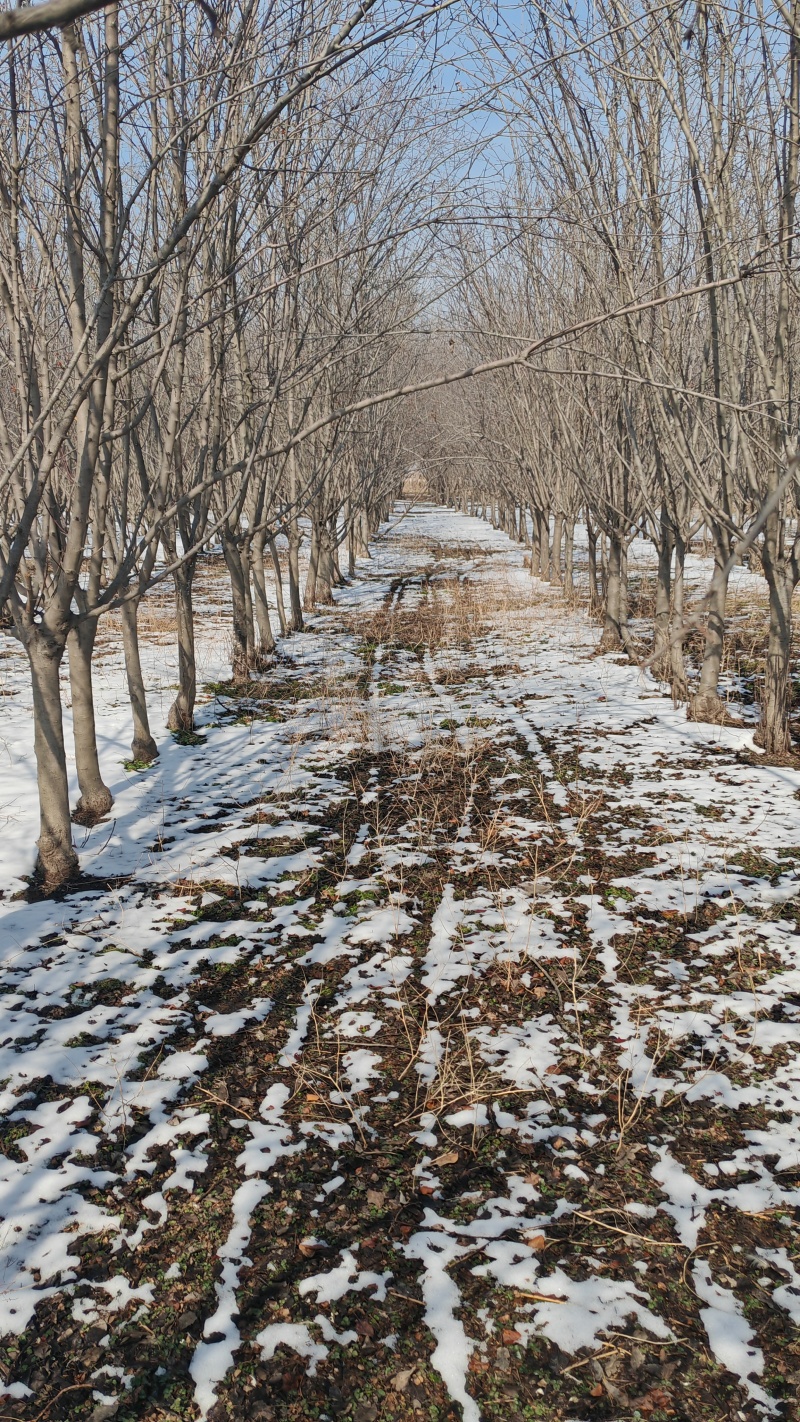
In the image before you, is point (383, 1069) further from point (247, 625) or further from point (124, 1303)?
point (247, 625)

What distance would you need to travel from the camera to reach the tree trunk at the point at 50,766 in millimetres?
4316

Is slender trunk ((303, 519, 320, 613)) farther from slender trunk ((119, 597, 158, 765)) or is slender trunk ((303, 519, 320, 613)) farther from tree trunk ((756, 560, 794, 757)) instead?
tree trunk ((756, 560, 794, 757))

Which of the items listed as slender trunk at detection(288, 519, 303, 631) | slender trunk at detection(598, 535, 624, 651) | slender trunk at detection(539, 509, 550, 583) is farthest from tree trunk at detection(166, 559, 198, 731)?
slender trunk at detection(539, 509, 550, 583)

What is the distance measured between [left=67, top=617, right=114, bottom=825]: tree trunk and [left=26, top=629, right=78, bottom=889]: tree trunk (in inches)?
24.6

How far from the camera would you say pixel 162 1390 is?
78.2 inches

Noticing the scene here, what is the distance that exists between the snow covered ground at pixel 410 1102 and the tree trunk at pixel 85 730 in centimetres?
32

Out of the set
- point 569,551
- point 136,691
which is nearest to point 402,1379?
point 136,691

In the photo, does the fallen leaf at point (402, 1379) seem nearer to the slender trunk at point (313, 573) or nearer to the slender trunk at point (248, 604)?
the slender trunk at point (248, 604)

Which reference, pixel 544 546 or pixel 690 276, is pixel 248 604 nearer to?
pixel 690 276

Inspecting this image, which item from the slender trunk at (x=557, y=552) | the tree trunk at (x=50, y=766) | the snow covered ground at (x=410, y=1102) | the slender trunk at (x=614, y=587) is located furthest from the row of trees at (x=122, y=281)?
the slender trunk at (x=557, y=552)

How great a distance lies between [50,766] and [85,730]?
37.4 inches

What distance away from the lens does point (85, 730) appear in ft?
17.8

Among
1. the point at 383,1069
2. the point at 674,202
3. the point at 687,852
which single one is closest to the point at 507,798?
the point at 687,852

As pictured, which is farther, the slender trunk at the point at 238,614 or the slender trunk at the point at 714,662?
the slender trunk at the point at 238,614
